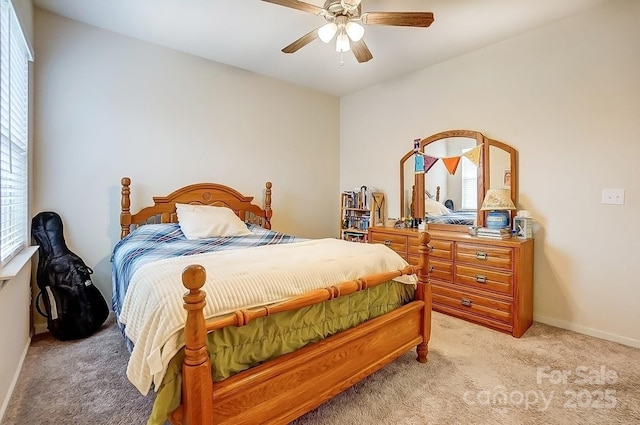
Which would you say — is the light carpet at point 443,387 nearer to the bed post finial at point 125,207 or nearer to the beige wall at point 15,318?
the beige wall at point 15,318

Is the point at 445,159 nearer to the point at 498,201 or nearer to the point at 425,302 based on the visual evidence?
the point at 498,201

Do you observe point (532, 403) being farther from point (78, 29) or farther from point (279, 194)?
point (78, 29)

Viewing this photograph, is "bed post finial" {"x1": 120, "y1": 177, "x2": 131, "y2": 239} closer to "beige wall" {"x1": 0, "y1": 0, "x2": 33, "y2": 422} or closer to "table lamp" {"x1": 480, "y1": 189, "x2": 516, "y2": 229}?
"beige wall" {"x1": 0, "y1": 0, "x2": 33, "y2": 422}

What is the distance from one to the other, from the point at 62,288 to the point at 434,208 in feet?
11.4

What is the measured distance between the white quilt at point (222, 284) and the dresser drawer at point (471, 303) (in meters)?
1.05

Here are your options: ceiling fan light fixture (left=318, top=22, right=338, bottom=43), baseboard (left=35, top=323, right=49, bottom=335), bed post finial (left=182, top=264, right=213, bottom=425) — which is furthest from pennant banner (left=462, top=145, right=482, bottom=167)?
baseboard (left=35, top=323, right=49, bottom=335)

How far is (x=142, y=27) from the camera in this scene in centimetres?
282

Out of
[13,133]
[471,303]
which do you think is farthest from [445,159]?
[13,133]

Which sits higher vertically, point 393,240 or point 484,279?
point 393,240

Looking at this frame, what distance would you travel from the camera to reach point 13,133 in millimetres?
2061

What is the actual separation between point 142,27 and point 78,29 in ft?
1.71

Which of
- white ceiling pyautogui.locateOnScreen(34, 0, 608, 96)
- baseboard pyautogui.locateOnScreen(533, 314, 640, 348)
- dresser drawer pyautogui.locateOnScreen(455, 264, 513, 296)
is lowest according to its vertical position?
baseboard pyautogui.locateOnScreen(533, 314, 640, 348)

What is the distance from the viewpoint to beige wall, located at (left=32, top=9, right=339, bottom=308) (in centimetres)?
269

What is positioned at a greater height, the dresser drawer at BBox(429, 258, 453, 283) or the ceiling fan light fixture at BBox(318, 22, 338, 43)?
the ceiling fan light fixture at BBox(318, 22, 338, 43)
